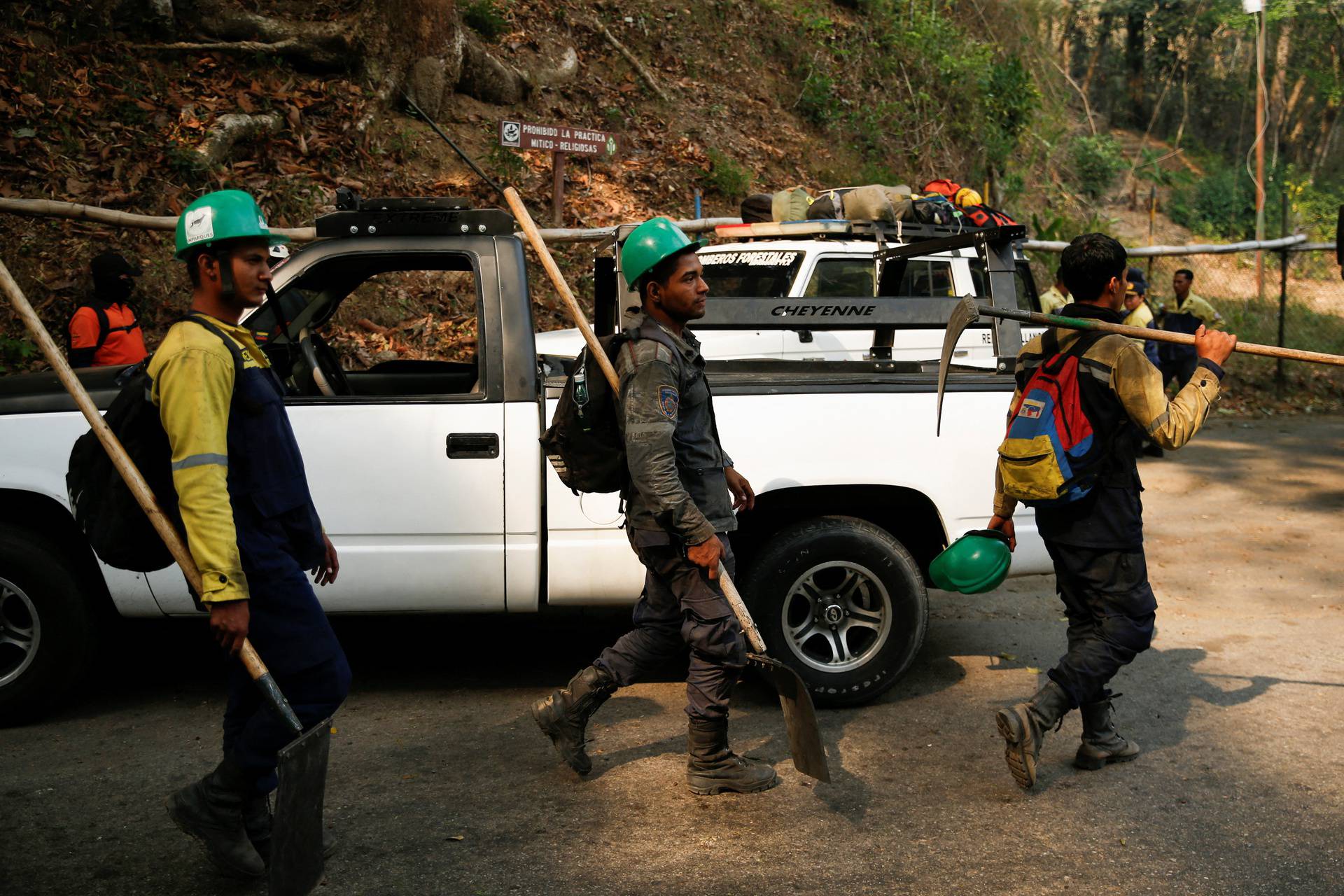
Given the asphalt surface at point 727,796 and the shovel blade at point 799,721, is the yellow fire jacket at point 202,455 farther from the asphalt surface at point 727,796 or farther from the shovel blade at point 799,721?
the shovel blade at point 799,721

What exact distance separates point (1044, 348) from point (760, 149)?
43.2ft

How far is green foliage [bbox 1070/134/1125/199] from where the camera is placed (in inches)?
977

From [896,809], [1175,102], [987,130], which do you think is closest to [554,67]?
[987,130]

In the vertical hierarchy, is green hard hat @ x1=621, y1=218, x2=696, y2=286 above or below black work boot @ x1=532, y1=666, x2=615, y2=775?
above

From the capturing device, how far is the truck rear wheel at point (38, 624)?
14.6 feet

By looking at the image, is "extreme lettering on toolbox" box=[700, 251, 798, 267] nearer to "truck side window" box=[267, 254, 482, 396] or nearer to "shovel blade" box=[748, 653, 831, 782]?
"truck side window" box=[267, 254, 482, 396]

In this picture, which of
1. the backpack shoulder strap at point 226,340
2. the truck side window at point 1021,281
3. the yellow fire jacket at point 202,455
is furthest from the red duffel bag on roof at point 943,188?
the yellow fire jacket at point 202,455

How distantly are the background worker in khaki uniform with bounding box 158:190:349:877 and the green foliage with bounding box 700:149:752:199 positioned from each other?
40.1 ft

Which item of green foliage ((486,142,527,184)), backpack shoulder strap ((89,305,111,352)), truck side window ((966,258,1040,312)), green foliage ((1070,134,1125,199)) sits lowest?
backpack shoulder strap ((89,305,111,352))

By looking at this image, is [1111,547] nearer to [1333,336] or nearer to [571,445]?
[571,445]

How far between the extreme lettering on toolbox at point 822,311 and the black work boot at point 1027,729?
6.48ft

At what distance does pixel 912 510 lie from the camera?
207 inches

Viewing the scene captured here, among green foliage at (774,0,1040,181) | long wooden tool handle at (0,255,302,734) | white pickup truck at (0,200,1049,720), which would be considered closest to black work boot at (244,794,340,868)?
long wooden tool handle at (0,255,302,734)

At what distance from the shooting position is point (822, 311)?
5348mm
